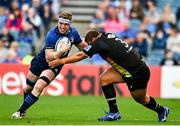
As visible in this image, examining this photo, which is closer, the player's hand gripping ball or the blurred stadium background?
the player's hand gripping ball

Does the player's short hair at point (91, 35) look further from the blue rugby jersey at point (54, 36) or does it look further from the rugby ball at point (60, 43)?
the blue rugby jersey at point (54, 36)

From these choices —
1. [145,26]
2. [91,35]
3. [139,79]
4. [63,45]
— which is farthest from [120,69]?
[145,26]

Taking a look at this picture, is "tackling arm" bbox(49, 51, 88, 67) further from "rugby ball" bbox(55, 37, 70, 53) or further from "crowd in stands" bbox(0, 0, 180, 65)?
"crowd in stands" bbox(0, 0, 180, 65)

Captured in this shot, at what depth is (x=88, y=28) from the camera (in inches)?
1003

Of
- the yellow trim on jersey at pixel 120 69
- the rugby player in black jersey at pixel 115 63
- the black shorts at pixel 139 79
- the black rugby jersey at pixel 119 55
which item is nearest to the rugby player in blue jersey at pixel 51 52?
the rugby player in black jersey at pixel 115 63

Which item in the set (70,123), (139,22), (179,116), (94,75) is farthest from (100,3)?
(70,123)

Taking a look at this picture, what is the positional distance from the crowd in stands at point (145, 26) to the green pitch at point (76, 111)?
133 inches

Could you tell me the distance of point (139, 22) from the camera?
83.9ft

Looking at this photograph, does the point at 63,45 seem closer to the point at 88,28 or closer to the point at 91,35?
the point at 91,35

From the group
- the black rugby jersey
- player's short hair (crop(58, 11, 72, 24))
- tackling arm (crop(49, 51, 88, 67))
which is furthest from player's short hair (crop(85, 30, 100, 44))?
player's short hair (crop(58, 11, 72, 24))

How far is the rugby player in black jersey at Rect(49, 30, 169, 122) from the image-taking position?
1359 centimetres

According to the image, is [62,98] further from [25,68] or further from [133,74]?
[133,74]

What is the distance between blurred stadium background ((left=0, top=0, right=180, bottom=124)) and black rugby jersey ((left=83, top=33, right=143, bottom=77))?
7.90m

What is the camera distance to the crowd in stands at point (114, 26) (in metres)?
24.4
